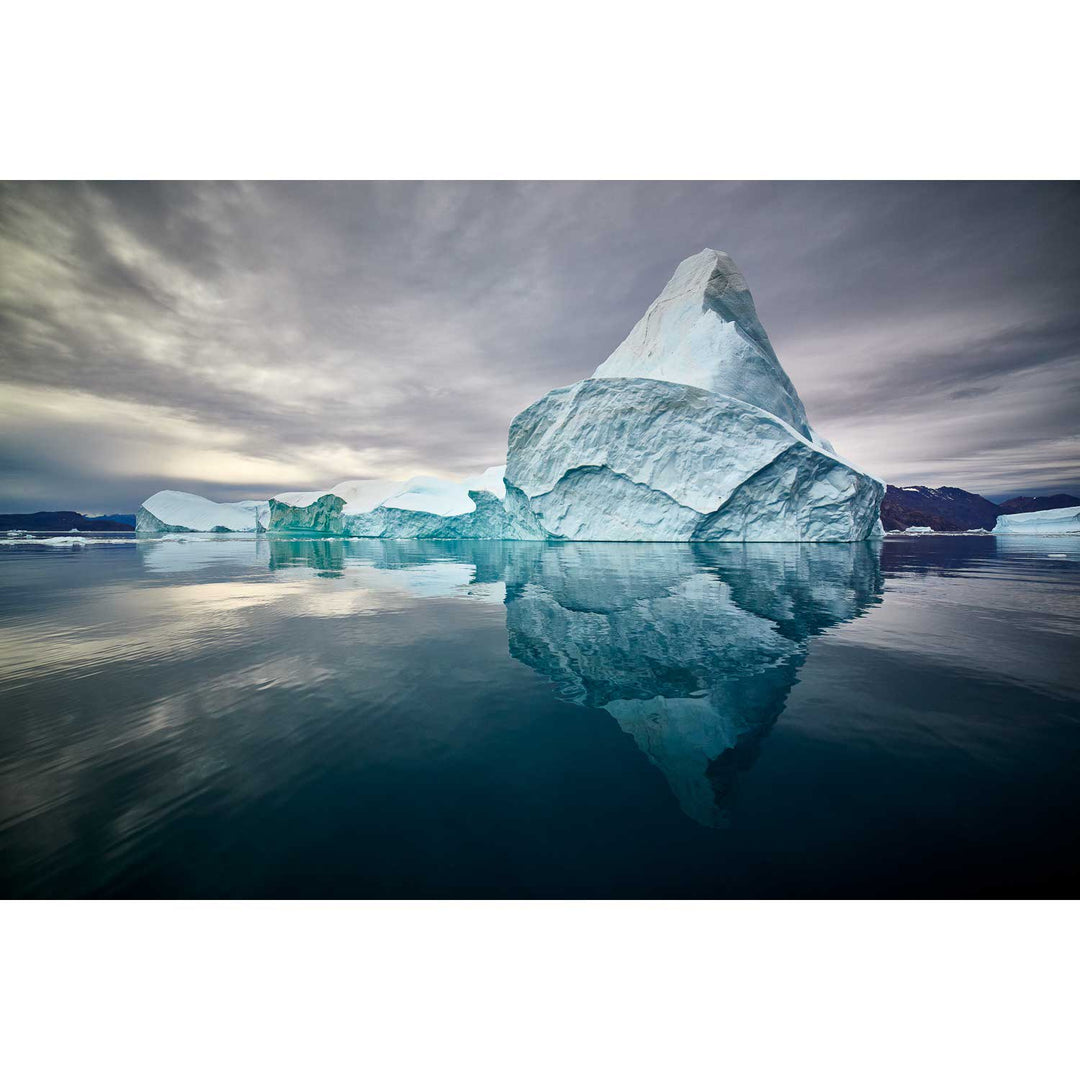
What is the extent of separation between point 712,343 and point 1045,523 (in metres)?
40.2

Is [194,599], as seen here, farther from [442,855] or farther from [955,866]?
[955,866]

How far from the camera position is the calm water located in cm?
177

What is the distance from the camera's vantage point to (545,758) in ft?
8.46

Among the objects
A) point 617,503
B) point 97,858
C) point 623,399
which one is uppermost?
point 623,399

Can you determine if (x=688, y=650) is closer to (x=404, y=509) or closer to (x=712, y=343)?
(x=712, y=343)

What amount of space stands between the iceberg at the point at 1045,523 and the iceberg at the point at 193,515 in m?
85.5

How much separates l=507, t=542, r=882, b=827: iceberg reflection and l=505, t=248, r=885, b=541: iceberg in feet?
34.3

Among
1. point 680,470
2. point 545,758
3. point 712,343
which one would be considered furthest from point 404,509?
point 545,758

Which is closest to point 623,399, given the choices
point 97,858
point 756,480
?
point 756,480

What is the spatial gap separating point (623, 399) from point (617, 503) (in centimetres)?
547

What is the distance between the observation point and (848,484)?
19.3 meters

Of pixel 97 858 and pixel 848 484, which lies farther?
pixel 848 484

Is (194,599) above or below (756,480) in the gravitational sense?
below

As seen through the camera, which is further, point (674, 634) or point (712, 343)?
point (712, 343)
